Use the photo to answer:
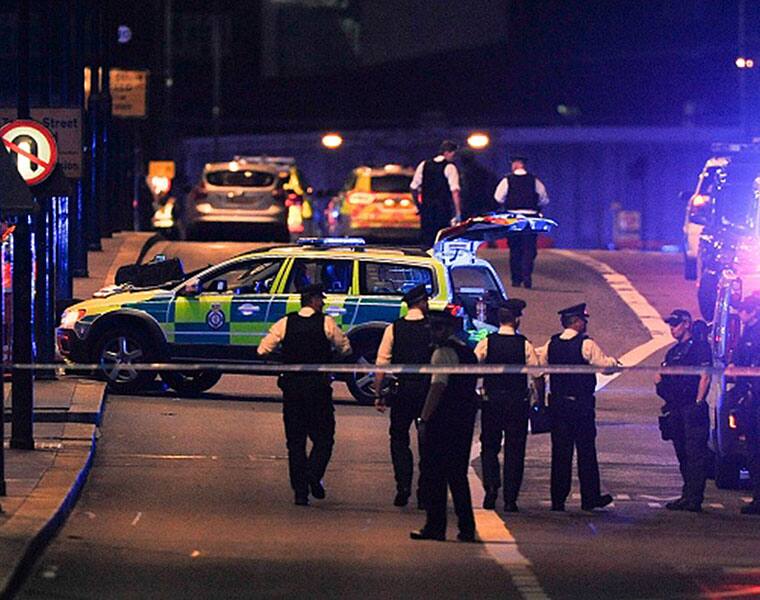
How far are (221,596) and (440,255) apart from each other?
11.2 meters

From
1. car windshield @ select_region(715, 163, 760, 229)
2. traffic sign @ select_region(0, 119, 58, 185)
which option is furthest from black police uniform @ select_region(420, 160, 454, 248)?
traffic sign @ select_region(0, 119, 58, 185)

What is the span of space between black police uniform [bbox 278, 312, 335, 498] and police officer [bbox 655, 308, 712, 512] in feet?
8.48

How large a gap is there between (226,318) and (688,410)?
269 inches

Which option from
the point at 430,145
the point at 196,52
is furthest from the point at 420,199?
the point at 196,52

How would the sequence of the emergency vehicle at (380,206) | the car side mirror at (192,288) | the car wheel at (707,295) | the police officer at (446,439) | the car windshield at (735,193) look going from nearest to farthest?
the police officer at (446,439), the car side mirror at (192,288), the car windshield at (735,193), the car wheel at (707,295), the emergency vehicle at (380,206)

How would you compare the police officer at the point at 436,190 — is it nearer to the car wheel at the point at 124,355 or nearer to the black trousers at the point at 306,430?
the car wheel at the point at 124,355

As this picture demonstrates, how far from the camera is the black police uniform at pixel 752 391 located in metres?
15.9

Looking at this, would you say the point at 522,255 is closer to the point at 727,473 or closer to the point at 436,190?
the point at 436,190

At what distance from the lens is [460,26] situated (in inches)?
3000

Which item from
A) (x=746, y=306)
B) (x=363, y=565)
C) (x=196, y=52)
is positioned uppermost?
(x=196, y=52)

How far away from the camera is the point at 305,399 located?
51.3 ft

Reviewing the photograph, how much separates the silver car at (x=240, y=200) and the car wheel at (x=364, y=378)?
1619cm

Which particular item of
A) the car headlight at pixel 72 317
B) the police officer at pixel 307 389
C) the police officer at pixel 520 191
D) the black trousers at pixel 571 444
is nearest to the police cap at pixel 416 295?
the police officer at pixel 307 389

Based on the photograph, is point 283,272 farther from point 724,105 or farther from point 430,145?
point 724,105
